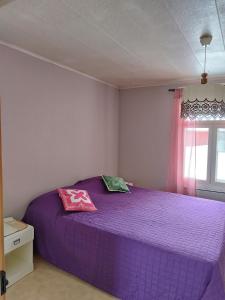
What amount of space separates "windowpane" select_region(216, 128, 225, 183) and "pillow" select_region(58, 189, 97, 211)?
207cm

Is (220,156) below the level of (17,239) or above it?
above

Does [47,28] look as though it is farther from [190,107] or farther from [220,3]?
[190,107]

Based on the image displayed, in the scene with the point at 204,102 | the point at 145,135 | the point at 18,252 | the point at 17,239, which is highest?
the point at 204,102

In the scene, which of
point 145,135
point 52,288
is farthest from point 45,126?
point 145,135

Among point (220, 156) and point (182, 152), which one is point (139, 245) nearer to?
point (182, 152)

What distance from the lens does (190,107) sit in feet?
11.0

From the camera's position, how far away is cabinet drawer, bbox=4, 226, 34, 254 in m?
1.97

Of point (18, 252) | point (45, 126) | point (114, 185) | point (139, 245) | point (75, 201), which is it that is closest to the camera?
point (139, 245)

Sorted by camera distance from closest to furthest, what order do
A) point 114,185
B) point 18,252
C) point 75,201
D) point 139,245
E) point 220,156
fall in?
point 139,245 → point 18,252 → point 75,201 → point 114,185 → point 220,156

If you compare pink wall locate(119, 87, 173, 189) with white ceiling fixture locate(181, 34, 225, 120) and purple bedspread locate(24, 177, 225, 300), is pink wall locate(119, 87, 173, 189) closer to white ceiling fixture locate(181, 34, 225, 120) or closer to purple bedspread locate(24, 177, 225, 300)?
white ceiling fixture locate(181, 34, 225, 120)

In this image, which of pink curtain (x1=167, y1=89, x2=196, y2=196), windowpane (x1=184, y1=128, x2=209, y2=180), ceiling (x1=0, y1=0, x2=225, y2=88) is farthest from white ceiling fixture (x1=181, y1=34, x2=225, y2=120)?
ceiling (x1=0, y1=0, x2=225, y2=88)

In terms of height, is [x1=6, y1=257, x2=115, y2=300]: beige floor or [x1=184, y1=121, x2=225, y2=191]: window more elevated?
[x1=184, y1=121, x2=225, y2=191]: window

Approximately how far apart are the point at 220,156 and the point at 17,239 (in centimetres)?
296

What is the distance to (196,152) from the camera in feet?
11.3
